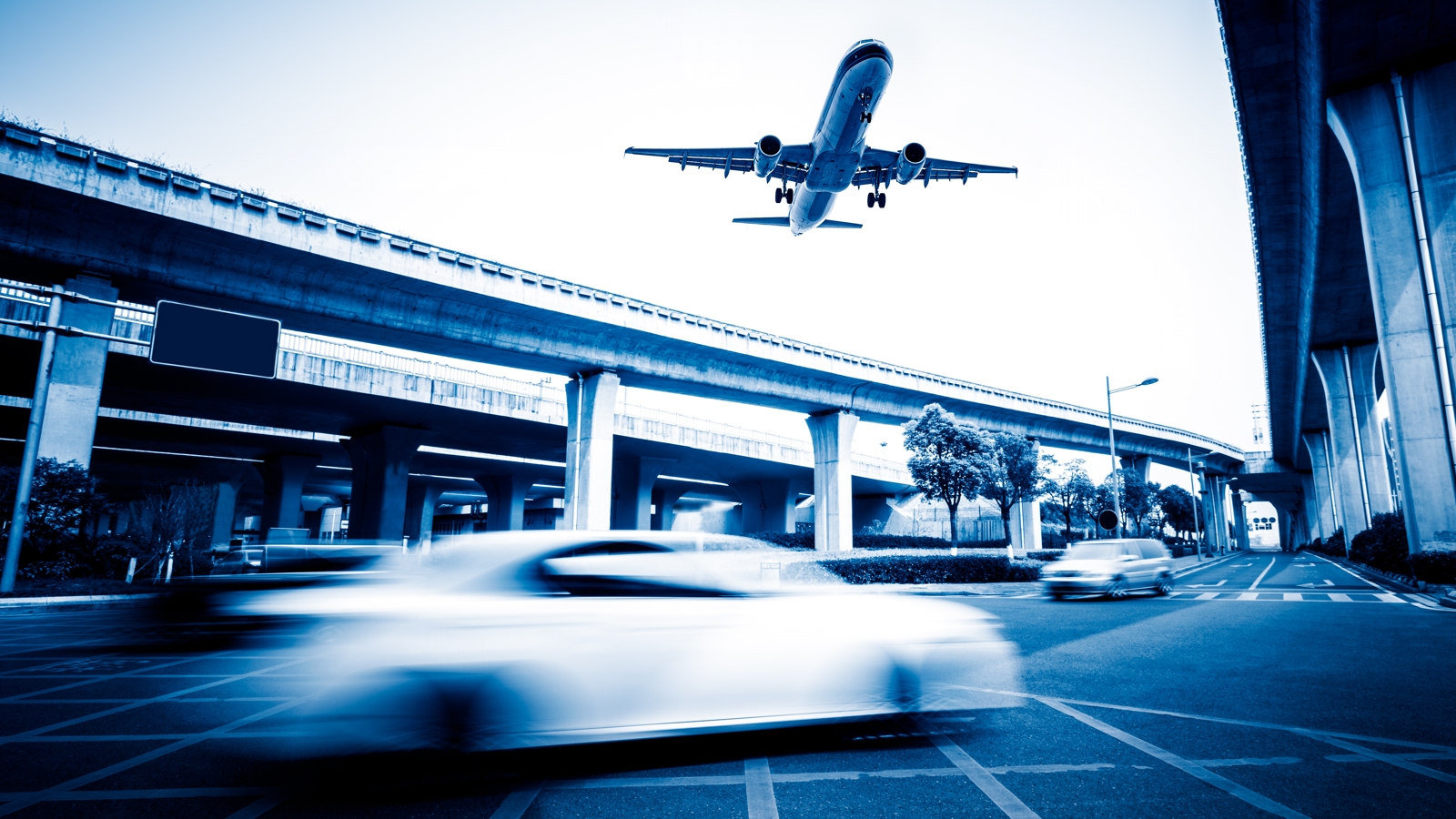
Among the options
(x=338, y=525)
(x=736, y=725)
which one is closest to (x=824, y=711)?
(x=736, y=725)

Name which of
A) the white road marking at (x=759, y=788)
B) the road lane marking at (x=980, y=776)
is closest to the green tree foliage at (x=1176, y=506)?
the road lane marking at (x=980, y=776)

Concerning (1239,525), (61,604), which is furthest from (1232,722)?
(1239,525)

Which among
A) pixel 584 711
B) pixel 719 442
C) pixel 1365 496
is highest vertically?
pixel 719 442

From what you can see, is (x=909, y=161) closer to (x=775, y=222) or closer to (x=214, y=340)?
(x=775, y=222)

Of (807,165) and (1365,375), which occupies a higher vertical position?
(807,165)

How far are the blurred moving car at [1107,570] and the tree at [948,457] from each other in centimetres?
1318

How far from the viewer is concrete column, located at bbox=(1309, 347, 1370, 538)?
3572 cm

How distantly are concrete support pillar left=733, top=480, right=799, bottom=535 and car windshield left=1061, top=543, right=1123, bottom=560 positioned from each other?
1481 inches

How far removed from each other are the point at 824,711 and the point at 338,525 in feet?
275

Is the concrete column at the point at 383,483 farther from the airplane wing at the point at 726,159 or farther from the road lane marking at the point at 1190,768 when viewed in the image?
the road lane marking at the point at 1190,768

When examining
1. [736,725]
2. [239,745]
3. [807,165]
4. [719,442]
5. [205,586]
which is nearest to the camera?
[736,725]

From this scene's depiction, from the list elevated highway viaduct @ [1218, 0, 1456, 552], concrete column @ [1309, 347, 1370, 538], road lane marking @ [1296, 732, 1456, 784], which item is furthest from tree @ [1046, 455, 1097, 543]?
road lane marking @ [1296, 732, 1456, 784]

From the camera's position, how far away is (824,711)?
14.5ft

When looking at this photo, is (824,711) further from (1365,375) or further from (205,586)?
(1365,375)
